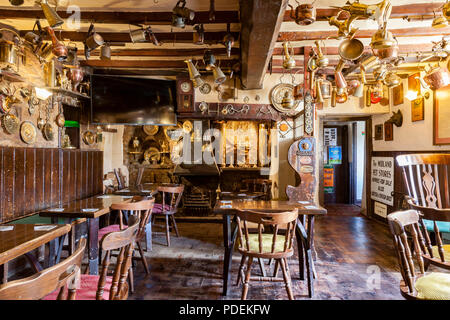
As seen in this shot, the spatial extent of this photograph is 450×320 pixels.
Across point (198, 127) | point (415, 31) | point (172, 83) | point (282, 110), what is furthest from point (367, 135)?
point (172, 83)

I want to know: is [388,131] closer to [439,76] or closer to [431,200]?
[439,76]

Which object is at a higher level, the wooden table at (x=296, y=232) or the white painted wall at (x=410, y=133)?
the white painted wall at (x=410, y=133)

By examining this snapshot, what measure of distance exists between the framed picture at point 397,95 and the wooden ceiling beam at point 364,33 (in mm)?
1637

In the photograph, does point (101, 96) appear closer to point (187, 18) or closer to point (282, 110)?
point (187, 18)

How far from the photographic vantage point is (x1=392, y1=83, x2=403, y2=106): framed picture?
Result: 5304 millimetres

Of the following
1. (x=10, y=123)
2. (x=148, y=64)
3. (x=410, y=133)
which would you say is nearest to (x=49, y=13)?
(x=10, y=123)

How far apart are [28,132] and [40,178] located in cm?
62

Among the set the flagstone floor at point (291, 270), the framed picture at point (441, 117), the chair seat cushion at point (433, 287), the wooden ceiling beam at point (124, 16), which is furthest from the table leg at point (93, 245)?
the framed picture at point (441, 117)

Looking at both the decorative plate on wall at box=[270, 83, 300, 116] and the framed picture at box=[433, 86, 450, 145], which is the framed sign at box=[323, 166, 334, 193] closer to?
the decorative plate on wall at box=[270, 83, 300, 116]

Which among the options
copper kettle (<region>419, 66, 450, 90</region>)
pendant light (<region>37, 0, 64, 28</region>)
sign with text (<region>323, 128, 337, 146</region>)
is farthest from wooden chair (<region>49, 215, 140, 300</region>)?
sign with text (<region>323, 128, 337, 146</region>)

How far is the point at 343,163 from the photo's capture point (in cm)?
809

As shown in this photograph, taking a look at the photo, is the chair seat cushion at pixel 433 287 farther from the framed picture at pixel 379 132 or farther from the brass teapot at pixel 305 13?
the framed picture at pixel 379 132

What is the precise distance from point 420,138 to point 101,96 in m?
5.76

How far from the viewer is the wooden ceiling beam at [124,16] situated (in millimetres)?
3293
